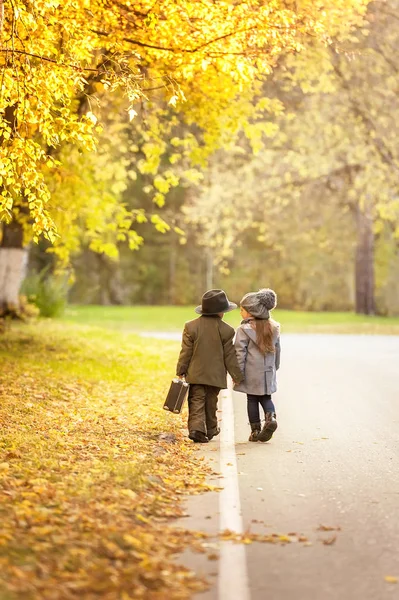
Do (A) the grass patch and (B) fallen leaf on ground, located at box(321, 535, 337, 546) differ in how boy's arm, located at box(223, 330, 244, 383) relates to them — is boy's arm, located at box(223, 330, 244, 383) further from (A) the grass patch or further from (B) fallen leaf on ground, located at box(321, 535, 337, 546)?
(A) the grass patch

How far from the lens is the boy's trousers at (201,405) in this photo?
10.4 metres

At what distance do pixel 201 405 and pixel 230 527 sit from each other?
11.5 ft

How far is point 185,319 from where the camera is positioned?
39.5 meters

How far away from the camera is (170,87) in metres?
11.9

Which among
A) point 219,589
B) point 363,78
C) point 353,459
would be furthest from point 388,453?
point 363,78

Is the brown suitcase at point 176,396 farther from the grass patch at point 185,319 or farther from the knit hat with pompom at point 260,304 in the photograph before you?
the grass patch at point 185,319

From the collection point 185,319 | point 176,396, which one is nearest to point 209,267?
point 185,319

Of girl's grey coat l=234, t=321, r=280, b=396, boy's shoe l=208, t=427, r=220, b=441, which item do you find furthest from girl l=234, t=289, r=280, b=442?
boy's shoe l=208, t=427, r=220, b=441

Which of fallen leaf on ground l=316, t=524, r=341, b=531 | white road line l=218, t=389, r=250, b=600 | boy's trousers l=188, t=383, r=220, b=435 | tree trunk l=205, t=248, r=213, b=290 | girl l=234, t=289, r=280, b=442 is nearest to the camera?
white road line l=218, t=389, r=250, b=600

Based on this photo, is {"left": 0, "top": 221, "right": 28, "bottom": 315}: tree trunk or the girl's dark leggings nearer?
the girl's dark leggings

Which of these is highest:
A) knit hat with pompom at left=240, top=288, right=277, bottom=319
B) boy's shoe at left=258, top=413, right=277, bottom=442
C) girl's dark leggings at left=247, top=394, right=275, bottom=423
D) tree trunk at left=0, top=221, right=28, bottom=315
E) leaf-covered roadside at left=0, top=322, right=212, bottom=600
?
tree trunk at left=0, top=221, right=28, bottom=315

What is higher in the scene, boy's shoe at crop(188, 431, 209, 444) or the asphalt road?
boy's shoe at crop(188, 431, 209, 444)

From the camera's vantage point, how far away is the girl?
1054cm

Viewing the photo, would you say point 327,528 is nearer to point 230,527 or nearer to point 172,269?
point 230,527
